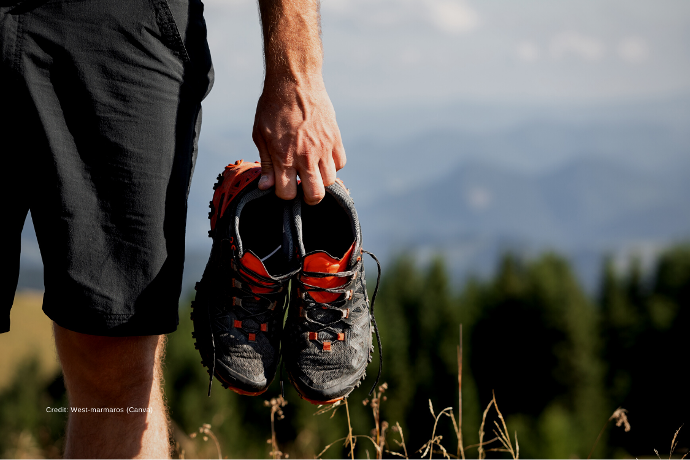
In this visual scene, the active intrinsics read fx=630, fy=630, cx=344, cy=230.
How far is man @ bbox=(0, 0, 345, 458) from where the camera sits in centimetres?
199

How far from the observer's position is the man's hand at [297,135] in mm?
2102

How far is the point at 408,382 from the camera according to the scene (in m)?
37.6

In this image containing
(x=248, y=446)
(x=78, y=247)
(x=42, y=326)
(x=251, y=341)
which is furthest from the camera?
(x=42, y=326)

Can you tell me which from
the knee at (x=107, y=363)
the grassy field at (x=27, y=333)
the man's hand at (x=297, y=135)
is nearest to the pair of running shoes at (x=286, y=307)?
the man's hand at (x=297, y=135)

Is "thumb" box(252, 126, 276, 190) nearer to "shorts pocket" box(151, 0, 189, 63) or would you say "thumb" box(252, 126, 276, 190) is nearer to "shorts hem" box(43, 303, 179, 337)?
"shorts pocket" box(151, 0, 189, 63)

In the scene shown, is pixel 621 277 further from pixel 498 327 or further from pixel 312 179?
pixel 312 179

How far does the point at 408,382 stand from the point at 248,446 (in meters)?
9.95

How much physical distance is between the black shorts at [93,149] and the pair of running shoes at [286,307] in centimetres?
21

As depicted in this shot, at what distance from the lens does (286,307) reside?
2.36m

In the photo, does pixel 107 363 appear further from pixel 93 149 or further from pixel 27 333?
pixel 27 333

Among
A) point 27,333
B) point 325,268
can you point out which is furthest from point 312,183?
point 27,333

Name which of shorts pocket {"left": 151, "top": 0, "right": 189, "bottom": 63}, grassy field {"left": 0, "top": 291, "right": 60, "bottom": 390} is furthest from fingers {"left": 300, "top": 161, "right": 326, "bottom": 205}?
grassy field {"left": 0, "top": 291, "right": 60, "bottom": 390}

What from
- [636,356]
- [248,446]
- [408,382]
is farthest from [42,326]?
[636,356]

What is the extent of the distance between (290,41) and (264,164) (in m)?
0.43
